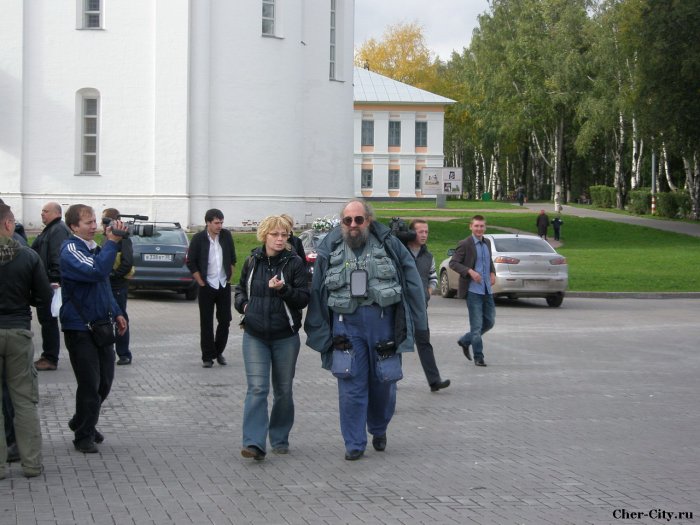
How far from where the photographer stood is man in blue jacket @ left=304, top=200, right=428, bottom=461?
318 inches

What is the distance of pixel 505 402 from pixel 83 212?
4.71 meters

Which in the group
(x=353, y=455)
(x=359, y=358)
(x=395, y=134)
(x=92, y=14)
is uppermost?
(x=92, y=14)

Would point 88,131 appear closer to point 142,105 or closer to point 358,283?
point 142,105

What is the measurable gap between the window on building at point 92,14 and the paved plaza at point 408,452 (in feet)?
91.0

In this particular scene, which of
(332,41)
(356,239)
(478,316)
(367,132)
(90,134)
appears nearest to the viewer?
(356,239)

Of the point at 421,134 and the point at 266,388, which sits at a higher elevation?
the point at 421,134

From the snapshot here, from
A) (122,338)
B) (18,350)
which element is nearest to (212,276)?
(122,338)

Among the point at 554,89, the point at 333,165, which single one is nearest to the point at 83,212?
the point at 333,165

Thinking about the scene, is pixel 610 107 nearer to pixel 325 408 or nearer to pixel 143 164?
pixel 143 164

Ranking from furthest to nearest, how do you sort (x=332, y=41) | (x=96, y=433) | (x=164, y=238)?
(x=332, y=41) → (x=164, y=238) → (x=96, y=433)

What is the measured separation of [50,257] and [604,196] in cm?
6264

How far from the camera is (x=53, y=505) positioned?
6719 mm

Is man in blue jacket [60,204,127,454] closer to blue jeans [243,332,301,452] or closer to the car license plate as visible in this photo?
blue jeans [243,332,301,452]

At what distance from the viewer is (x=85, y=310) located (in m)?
8.15
